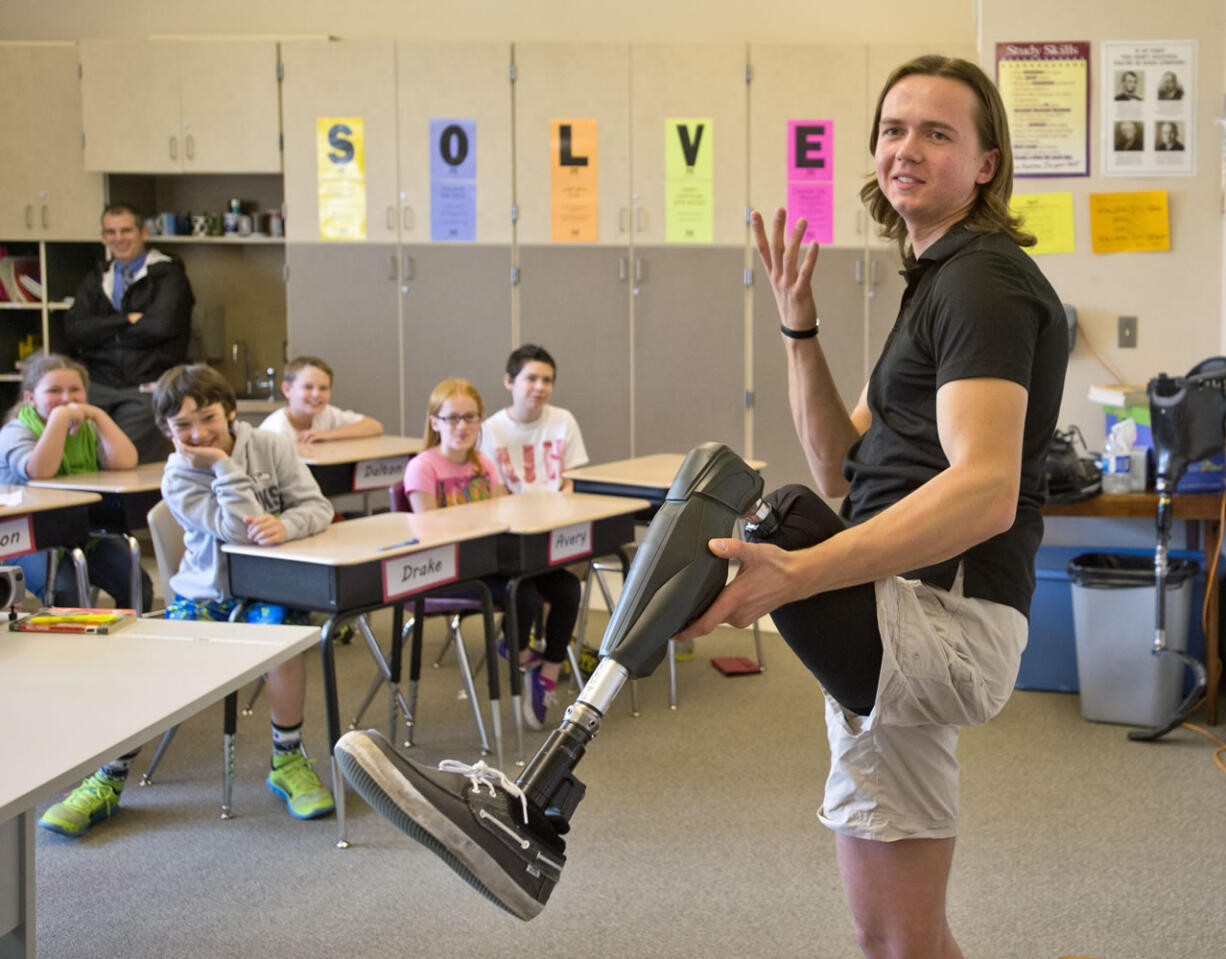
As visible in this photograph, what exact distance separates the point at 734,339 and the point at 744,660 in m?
2.06

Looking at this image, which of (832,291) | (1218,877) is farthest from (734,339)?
(1218,877)

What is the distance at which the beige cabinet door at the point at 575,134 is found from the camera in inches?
231

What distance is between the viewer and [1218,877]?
267 cm

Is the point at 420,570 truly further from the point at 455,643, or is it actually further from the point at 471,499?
the point at 471,499

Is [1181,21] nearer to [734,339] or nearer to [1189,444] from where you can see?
[1189,444]

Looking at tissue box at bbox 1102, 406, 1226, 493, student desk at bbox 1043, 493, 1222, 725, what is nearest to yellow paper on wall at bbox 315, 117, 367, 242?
student desk at bbox 1043, 493, 1222, 725

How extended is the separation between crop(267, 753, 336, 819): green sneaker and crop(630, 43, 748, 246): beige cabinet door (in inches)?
139

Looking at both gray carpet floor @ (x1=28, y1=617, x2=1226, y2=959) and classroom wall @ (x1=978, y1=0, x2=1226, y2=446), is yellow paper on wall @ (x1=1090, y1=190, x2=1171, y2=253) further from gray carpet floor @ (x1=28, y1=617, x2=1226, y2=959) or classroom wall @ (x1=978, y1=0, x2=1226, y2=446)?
gray carpet floor @ (x1=28, y1=617, x2=1226, y2=959)

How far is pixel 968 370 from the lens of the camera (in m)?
1.13

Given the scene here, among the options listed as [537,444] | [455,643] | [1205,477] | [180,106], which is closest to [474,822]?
[455,643]

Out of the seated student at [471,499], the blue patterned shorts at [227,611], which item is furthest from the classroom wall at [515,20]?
the blue patterned shorts at [227,611]

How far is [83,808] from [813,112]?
433cm

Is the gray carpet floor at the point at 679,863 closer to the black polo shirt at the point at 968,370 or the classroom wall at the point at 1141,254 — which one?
the black polo shirt at the point at 968,370

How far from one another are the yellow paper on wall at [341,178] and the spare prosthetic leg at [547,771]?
17.2 ft
